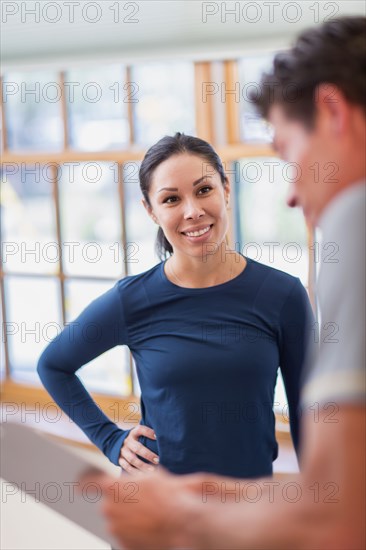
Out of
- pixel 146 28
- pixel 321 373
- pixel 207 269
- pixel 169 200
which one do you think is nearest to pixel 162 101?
pixel 146 28

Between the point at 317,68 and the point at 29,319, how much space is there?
111 inches

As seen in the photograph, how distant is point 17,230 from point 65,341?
1657mm

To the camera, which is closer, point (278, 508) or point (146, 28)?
point (278, 508)

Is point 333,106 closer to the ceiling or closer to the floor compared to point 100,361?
closer to the ceiling

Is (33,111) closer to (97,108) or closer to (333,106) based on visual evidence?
(97,108)

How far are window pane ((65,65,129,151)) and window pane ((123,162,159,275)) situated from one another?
21 centimetres

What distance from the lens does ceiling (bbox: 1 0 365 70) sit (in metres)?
2.28

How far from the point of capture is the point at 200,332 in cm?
167

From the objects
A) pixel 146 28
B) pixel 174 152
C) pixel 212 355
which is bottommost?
pixel 212 355

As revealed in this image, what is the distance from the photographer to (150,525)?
2.42 ft

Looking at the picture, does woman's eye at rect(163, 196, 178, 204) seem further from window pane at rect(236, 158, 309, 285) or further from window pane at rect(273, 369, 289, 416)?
window pane at rect(273, 369, 289, 416)

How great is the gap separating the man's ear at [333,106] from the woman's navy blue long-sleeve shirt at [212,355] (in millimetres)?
948

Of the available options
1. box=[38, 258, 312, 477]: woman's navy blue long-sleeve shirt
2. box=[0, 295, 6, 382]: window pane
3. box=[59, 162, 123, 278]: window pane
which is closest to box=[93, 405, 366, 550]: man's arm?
box=[38, 258, 312, 477]: woman's navy blue long-sleeve shirt

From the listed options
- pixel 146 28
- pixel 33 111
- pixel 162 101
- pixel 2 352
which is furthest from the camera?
pixel 2 352
